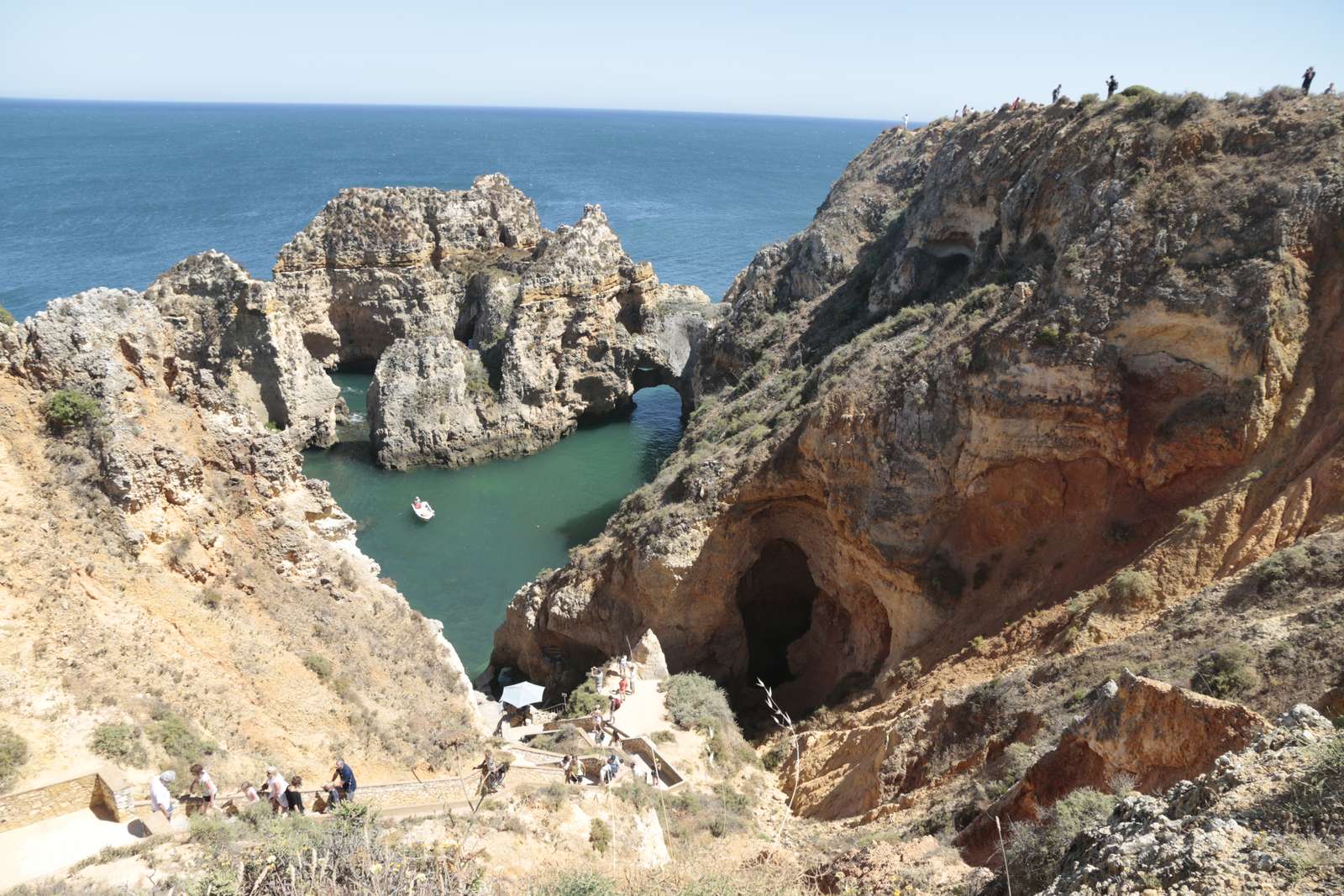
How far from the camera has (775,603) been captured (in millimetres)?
31531

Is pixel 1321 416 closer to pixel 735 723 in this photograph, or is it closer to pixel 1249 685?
pixel 1249 685

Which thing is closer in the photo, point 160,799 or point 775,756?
point 160,799

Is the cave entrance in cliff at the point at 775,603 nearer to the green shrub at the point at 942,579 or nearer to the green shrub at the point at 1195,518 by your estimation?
the green shrub at the point at 942,579

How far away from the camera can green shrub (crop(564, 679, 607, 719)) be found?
2291cm

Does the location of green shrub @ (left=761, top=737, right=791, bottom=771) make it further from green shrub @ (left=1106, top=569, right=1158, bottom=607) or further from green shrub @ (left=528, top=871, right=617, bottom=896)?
green shrub @ (left=528, top=871, right=617, bottom=896)

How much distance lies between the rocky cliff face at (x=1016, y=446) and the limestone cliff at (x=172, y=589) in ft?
28.9

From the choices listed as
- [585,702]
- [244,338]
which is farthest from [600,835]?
[244,338]

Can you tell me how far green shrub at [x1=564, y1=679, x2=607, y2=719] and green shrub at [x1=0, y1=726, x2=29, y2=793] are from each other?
12.9m

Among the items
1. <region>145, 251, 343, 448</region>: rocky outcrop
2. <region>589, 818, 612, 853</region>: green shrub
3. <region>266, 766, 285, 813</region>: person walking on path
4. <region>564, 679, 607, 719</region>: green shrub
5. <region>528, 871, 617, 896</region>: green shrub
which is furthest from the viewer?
<region>145, 251, 343, 448</region>: rocky outcrop

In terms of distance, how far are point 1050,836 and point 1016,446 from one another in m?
12.9

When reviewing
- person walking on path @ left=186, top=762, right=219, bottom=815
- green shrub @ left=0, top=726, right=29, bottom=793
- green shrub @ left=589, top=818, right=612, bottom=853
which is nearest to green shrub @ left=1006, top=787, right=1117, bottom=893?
green shrub @ left=589, top=818, right=612, bottom=853

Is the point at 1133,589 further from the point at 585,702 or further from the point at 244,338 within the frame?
the point at 244,338

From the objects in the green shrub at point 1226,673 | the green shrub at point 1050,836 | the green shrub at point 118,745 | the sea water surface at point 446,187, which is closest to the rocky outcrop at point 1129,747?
the green shrub at point 1050,836

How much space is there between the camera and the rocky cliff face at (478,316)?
46344 millimetres
